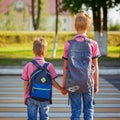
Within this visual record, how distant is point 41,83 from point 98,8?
17722 mm

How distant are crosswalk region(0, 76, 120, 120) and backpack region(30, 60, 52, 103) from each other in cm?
200

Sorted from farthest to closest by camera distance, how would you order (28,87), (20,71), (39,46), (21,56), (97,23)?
(97,23), (21,56), (20,71), (28,87), (39,46)

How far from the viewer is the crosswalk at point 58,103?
25.9 feet

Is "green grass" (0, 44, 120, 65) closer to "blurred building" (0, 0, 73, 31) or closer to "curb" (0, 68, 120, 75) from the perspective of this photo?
"curb" (0, 68, 120, 75)

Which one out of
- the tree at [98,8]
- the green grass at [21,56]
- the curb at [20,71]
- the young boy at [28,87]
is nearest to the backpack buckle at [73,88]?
the young boy at [28,87]

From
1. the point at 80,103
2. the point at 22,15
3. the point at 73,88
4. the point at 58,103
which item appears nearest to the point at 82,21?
the point at 73,88

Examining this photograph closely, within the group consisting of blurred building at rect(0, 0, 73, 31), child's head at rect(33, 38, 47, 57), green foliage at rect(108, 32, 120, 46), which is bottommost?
green foliage at rect(108, 32, 120, 46)

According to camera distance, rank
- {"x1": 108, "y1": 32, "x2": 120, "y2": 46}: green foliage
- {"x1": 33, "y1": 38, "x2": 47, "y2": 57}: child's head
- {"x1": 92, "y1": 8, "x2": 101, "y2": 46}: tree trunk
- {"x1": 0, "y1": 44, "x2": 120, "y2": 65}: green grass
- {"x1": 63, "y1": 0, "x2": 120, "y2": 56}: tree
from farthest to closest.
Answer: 1. {"x1": 108, "y1": 32, "x2": 120, "y2": 46}: green foliage
2. {"x1": 92, "y1": 8, "x2": 101, "y2": 46}: tree trunk
3. {"x1": 63, "y1": 0, "x2": 120, "y2": 56}: tree
4. {"x1": 0, "y1": 44, "x2": 120, "y2": 65}: green grass
5. {"x1": 33, "y1": 38, "x2": 47, "y2": 57}: child's head

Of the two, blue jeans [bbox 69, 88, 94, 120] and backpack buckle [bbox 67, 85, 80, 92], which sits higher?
backpack buckle [bbox 67, 85, 80, 92]

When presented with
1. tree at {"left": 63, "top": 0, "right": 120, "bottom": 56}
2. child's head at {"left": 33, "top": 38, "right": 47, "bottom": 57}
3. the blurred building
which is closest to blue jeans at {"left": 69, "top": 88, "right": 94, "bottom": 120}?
child's head at {"left": 33, "top": 38, "right": 47, "bottom": 57}

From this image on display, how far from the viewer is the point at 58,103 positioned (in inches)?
371

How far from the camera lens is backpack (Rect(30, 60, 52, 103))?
5.68 meters

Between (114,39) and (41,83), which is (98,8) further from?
(41,83)

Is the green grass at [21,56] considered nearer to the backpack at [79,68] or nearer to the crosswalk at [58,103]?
the crosswalk at [58,103]
